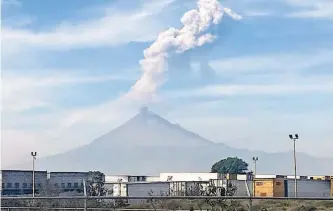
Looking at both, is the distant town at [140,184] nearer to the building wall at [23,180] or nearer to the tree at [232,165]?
the building wall at [23,180]

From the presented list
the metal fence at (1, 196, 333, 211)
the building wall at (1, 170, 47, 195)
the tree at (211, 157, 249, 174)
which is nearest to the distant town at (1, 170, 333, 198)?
the building wall at (1, 170, 47, 195)

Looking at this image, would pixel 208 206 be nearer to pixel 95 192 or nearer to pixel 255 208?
pixel 255 208

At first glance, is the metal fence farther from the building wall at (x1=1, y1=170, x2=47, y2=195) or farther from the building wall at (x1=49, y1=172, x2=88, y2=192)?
the building wall at (x1=49, y1=172, x2=88, y2=192)

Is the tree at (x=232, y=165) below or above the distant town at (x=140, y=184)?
above

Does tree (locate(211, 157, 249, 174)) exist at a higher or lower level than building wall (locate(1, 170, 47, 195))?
higher

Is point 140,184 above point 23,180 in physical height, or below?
below

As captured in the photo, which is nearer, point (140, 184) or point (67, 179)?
point (140, 184)

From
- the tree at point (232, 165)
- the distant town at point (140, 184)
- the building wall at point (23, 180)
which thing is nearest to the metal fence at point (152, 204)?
the distant town at point (140, 184)

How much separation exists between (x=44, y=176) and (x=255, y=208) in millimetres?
41280

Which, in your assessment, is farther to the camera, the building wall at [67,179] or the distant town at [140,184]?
the building wall at [67,179]

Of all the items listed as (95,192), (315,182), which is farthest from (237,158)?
(95,192)

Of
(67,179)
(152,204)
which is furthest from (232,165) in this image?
(152,204)

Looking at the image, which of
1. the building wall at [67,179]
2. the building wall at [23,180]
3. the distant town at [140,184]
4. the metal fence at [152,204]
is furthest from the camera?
the building wall at [67,179]

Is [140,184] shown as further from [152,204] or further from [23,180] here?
[152,204]
